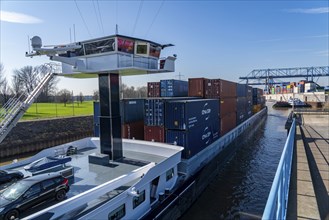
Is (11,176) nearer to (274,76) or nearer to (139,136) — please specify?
(139,136)

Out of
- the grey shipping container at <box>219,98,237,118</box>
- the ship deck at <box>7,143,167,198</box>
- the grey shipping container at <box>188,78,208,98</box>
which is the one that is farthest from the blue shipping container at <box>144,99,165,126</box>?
the grey shipping container at <box>188,78,208,98</box>

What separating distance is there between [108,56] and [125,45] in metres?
1.19

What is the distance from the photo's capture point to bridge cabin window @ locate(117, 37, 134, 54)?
12.2m

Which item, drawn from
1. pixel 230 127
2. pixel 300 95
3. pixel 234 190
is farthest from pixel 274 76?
pixel 234 190

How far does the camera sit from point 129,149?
656 inches

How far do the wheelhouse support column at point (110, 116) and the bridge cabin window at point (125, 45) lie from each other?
227 cm

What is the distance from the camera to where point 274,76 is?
165125mm

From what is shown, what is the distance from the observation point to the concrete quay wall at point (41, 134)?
27734 mm

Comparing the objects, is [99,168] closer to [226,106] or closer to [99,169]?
[99,169]

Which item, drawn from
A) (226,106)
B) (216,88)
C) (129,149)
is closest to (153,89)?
(216,88)

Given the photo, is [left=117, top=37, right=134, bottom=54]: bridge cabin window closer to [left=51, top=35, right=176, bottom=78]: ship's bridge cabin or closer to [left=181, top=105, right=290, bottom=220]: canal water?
[left=51, top=35, right=176, bottom=78]: ship's bridge cabin

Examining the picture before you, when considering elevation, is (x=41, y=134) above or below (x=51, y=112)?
below

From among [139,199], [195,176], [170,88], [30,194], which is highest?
[170,88]

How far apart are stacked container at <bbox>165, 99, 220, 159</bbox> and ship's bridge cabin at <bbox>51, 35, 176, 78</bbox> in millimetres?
3780
